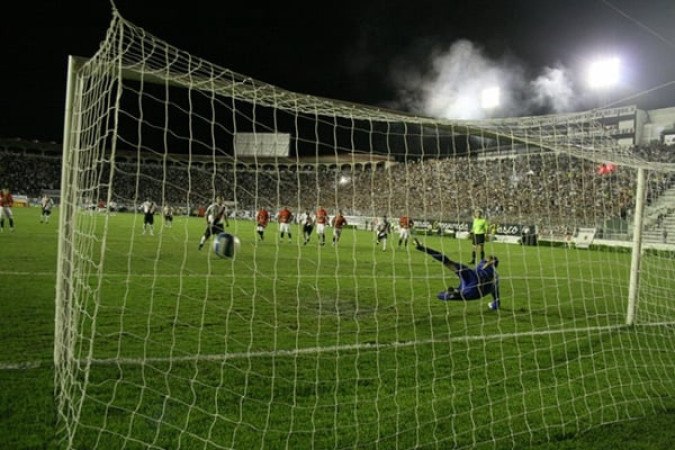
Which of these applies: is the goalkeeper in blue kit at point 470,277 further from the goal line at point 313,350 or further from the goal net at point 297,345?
the goal line at point 313,350

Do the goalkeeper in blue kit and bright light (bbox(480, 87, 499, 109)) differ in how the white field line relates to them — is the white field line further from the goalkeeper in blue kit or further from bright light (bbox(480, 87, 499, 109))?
bright light (bbox(480, 87, 499, 109))

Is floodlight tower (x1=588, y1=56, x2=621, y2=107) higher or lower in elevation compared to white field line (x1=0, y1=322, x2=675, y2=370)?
higher

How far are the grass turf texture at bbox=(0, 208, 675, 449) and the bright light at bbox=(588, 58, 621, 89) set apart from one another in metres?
20.7

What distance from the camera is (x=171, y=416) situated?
3771 mm

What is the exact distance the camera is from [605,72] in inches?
1036

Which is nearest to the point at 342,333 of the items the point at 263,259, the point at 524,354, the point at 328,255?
the point at 524,354

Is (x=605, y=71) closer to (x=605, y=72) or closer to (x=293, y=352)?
(x=605, y=72)

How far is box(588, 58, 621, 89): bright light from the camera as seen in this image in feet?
84.6

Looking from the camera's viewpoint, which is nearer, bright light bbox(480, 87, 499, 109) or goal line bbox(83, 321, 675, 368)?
goal line bbox(83, 321, 675, 368)

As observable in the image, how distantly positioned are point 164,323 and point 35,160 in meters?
63.3

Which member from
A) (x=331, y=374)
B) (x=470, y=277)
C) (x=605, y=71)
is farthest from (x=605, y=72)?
(x=331, y=374)

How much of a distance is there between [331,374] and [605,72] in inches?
1053

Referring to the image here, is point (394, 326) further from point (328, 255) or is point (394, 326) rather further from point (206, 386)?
point (328, 255)

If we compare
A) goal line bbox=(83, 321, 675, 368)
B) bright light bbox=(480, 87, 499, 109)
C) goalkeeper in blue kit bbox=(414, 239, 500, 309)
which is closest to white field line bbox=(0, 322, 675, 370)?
goal line bbox=(83, 321, 675, 368)
